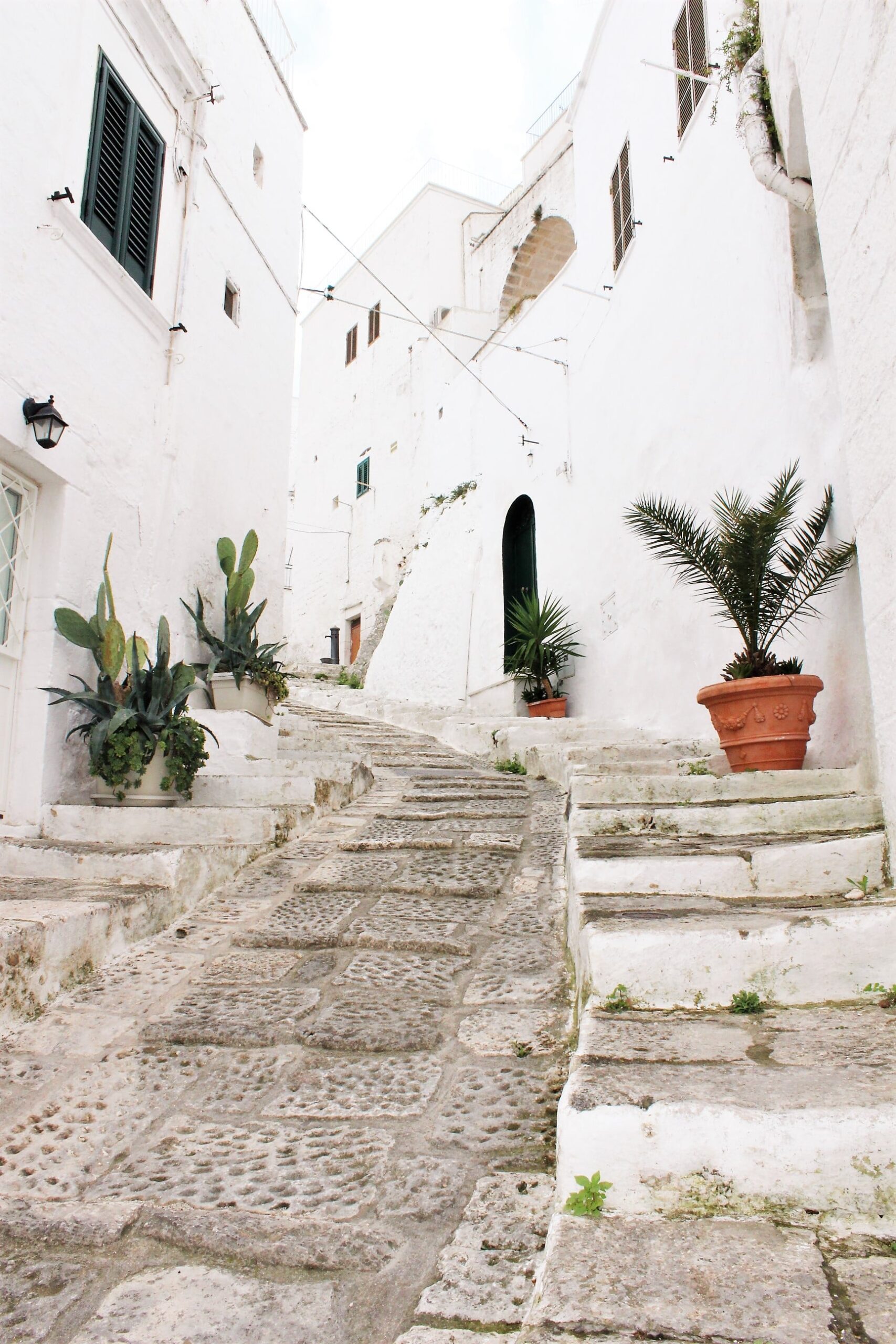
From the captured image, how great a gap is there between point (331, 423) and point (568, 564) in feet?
42.5

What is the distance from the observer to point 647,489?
721 centimetres

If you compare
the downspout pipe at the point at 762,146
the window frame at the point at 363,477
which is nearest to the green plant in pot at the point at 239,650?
the downspout pipe at the point at 762,146

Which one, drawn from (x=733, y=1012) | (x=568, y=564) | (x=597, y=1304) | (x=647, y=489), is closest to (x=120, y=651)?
(x=733, y=1012)

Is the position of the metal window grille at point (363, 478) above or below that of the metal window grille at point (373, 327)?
below

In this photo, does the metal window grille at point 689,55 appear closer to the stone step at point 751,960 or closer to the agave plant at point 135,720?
the agave plant at point 135,720

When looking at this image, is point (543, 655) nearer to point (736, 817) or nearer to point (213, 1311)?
point (736, 817)

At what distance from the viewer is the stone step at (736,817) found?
2846 millimetres

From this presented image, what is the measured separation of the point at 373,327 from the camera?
63.6 ft

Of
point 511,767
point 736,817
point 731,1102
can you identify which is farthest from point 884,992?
point 511,767

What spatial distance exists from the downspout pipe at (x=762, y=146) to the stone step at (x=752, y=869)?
328cm

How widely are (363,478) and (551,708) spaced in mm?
11577

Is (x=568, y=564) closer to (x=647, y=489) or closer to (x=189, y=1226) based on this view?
(x=647, y=489)

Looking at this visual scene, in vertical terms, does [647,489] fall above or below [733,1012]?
above

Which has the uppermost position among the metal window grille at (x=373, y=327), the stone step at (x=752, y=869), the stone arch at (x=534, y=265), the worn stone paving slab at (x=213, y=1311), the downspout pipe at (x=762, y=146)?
the metal window grille at (x=373, y=327)
